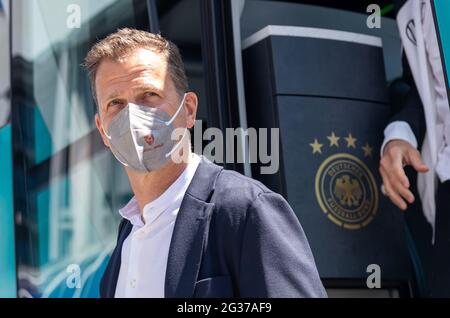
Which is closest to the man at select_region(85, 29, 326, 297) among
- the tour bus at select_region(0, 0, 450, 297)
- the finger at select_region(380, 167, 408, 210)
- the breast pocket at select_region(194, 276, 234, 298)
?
the breast pocket at select_region(194, 276, 234, 298)

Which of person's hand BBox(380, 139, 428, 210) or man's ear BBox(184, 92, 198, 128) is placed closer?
man's ear BBox(184, 92, 198, 128)

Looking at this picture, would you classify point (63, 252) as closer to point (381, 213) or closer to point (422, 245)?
point (381, 213)

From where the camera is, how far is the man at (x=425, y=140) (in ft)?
8.09

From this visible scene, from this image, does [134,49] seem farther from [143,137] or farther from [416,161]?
[416,161]

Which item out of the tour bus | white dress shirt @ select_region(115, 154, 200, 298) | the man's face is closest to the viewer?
white dress shirt @ select_region(115, 154, 200, 298)

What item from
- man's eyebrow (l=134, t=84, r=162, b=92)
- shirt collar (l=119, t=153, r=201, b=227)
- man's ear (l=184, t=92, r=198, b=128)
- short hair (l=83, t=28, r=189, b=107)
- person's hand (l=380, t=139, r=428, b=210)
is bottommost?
shirt collar (l=119, t=153, r=201, b=227)

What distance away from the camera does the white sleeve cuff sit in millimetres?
2555

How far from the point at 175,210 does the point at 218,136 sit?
2.54 ft

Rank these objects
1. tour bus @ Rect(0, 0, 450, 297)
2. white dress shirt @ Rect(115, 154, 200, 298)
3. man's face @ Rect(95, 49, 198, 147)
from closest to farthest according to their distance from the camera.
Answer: white dress shirt @ Rect(115, 154, 200, 298)
man's face @ Rect(95, 49, 198, 147)
tour bus @ Rect(0, 0, 450, 297)

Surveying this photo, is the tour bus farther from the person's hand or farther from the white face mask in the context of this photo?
the white face mask

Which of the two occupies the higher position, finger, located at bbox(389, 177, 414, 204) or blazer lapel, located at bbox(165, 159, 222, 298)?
finger, located at bbox(389, 177, 414, 204)

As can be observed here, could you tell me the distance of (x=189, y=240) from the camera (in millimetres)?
1597

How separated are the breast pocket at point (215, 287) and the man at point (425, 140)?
3.45ft
